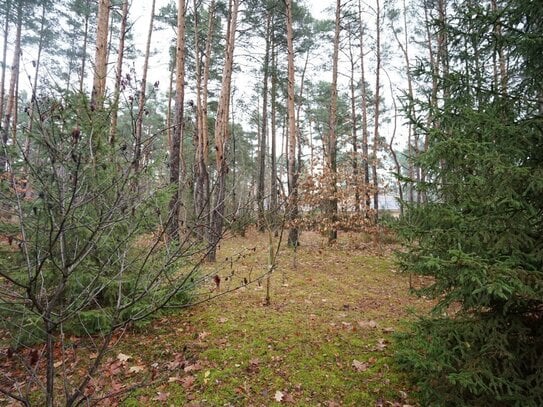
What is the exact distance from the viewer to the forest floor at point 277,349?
3268 millimetres

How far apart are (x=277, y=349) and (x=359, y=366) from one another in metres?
1.04

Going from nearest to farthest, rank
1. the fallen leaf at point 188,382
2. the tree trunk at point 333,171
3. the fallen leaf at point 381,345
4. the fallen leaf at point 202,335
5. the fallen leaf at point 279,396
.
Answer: the fallen leaf at point 279,396 → the fallen leaf at point 188,382 → the fallen leaf at point 381,345 → the fallen leaf at point 202,335 → the tree trunk at point 333,171

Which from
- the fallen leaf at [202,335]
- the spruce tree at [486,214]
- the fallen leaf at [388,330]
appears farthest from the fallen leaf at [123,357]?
the fallen leaf at [388,330]

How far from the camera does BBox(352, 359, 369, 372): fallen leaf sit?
3625 mm

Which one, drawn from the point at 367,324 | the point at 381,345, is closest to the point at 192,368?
the point at 381,345

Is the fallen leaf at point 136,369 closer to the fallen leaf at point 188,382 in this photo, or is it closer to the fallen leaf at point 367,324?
the fallen leaf at point 188,382

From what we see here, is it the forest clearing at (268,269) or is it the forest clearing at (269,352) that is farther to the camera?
the forest clearing at (269,352)

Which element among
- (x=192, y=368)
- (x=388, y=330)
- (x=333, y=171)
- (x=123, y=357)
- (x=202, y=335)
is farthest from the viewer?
(x=333, y=171)

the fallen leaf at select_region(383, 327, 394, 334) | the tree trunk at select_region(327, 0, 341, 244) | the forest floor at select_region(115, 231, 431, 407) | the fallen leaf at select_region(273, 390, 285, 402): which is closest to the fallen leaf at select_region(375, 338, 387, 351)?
the forest floor at select_region(115, 231, 431, 407)

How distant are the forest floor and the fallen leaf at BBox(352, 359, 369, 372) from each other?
2cm

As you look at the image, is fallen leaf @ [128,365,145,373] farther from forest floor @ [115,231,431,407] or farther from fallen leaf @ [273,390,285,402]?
fallen leaf @ [273,390,285,402]

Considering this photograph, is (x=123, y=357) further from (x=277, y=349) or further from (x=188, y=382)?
(x=277, y=349)

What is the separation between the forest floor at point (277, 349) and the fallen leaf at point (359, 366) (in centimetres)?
2

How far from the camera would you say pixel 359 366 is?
3.67 m
